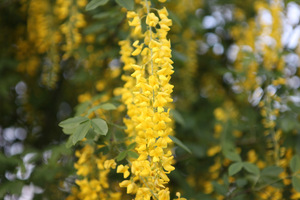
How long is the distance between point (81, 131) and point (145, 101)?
293 millimetres

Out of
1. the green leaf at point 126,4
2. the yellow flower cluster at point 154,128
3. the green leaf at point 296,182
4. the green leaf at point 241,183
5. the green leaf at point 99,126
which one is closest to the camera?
the yellow flower cluster at point 154,128

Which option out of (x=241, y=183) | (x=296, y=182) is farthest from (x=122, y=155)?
(x=296, y=182)

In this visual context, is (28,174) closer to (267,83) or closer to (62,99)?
(62,99)

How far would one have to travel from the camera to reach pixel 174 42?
2684mm

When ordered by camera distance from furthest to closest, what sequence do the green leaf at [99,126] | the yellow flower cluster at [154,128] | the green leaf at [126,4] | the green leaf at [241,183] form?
the green leaf at [241,183], the green leaf at [126,4], the green leaf at [99,126], the yellow flower cluster at [154,128]

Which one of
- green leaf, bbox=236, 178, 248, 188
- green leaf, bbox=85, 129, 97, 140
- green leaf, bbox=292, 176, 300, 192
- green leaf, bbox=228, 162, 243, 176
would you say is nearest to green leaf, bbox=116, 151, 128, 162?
green leaf, bbox=85, 129, 97, 140

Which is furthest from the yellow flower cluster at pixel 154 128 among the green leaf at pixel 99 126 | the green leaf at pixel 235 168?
the green leaf at pixel 235 168

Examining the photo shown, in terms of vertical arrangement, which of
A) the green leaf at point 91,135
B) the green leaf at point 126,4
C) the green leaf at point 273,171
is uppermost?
the green leaf at point 126,4

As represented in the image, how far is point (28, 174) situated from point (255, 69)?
1.72 m

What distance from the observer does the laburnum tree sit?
1.41 m

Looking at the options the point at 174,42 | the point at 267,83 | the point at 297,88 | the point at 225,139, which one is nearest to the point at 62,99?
the point at 174,42

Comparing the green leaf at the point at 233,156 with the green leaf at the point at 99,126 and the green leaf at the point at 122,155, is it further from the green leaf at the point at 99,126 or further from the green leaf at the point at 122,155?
the green leaf at the point at 99,126

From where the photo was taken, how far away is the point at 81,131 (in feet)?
4.42

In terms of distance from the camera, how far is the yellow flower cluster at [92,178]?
1.55m
